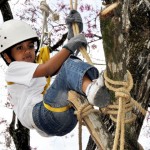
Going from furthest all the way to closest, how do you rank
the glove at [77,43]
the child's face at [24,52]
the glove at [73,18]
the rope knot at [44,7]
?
1. the rope knot at [44,7]
2. the child's face at [24,52]
3. the glove at [73,18]
4. the glove at [77,43]

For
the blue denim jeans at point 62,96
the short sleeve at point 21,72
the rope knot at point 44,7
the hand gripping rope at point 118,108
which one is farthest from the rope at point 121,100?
the rope knot at point 44,7

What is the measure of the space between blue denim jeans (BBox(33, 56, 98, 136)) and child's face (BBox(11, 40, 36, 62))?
0.50m

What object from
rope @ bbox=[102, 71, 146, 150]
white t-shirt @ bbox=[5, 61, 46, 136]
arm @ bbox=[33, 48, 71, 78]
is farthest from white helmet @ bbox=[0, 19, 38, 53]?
rope @ bbox=[102, 71, 146, 150]

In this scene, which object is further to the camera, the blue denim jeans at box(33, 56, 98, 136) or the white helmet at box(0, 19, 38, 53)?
the white helmet at box(0, 19, 38, 53)

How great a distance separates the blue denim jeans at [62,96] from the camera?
2.25 meters

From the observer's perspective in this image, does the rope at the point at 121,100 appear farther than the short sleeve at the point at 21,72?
No

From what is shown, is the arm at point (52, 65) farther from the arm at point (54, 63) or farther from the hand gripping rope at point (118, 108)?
the hand gripping rope at point (118, 108)

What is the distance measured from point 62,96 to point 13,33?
1.22 metres

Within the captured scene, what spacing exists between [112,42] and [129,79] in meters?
0.25

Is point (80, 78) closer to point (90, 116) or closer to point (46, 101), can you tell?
point (90, 116)

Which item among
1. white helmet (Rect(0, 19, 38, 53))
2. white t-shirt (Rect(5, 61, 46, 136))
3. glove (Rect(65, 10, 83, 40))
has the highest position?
glove (Rect(65, 10, 83, 40))

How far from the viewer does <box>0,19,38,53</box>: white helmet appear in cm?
340

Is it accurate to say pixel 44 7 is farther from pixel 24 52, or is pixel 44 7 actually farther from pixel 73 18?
pixel 73 18

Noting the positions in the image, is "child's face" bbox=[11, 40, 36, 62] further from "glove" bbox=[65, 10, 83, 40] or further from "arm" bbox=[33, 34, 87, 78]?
"glove" bbox=[65, 10, 83, 40]
